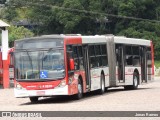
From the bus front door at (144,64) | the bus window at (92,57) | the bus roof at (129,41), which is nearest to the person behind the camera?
the bus window at (92,57)

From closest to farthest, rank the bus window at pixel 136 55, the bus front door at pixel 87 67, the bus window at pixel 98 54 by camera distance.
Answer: the bus front door at pixel 87 67 → the bus window at pixel 98 54 → the bus window at pixel 136 55

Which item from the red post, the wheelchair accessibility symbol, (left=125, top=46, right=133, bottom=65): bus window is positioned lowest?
the red post

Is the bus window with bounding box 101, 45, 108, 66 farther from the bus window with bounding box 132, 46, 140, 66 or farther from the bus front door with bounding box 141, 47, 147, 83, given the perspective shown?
the bus front door with bounding box 141, 47, 147, 83

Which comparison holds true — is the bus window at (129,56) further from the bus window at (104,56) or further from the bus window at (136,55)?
the bus window at (104,56)

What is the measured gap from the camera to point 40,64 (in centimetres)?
2569

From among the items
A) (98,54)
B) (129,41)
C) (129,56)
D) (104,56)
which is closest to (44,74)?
(98,54)

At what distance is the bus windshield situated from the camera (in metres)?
25.6

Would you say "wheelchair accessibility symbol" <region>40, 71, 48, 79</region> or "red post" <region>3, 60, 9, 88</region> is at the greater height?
"wheelchair accessibility symbol" <region>40, 71, 48, 79</region>

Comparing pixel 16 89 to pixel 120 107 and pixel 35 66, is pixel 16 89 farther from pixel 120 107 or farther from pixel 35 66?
pixel 120 107

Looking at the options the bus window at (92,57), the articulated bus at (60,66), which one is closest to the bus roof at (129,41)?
the articulated bus at (60,66)

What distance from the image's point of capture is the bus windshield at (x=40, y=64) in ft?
84.0

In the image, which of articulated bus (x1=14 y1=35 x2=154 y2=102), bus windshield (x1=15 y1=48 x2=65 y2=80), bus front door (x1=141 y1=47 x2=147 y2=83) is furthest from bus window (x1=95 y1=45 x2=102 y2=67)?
bus front door (x1=141 y1=47 x2=147 y2=83)

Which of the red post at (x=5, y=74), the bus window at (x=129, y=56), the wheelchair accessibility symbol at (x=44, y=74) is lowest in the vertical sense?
the red post at (x=5, y=74)

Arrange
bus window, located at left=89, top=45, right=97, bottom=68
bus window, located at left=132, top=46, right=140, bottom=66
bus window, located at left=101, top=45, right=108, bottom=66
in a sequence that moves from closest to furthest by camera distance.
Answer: bus window, located at left=89, top=45, right=97, bottom=68 < bus window, located at left=101, top=45, right=108, bottom=66 < bus window, located at left=132, top=46, right=140, bottom=66
